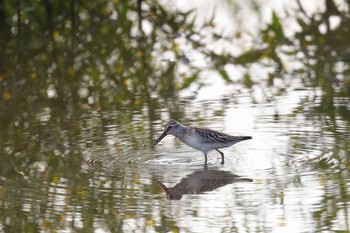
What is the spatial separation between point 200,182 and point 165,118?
2.76 meters

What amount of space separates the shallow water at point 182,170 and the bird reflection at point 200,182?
0.04 feet

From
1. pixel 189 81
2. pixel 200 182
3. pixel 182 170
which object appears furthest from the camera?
pixel 189 81

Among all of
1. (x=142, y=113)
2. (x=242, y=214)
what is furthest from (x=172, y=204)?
(x=142, y=113)

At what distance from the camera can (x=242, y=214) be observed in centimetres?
976

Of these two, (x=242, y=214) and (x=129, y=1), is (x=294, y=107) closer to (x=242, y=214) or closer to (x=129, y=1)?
(x=242, y=214)

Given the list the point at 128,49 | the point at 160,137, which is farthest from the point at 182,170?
the point at 128,49

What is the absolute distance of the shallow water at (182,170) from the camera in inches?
384

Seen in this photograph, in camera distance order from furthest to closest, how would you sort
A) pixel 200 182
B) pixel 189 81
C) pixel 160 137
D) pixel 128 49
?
pixel 128 49
pixel 189 81
pixel 160 137
pixel 200 182

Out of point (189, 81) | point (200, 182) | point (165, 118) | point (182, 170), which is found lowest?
point (200, 182)

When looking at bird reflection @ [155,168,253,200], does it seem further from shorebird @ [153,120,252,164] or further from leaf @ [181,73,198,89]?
leaf @ [181,73,198,89]

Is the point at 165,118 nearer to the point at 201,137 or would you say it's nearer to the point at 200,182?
the point at 201,137

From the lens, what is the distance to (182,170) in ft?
38.0

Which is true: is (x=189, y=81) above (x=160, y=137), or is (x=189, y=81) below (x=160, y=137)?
above

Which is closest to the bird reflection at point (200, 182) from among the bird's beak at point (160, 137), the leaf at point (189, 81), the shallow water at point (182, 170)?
the shallow water at point (182, 170)
